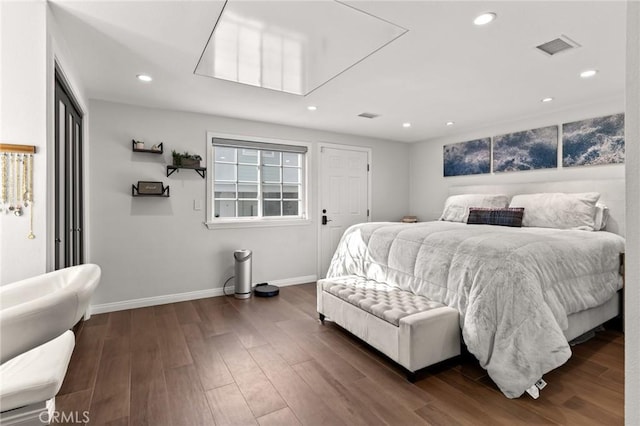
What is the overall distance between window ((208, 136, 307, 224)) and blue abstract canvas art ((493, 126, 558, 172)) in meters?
2.85

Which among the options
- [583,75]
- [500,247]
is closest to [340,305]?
[500,247]

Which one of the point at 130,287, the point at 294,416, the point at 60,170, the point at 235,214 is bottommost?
the point at 294,416

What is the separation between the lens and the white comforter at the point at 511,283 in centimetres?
201

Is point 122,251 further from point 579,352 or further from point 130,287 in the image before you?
point 579,352

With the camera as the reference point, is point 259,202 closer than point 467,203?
No

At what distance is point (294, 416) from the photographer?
1.82m

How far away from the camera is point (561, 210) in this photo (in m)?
3.47

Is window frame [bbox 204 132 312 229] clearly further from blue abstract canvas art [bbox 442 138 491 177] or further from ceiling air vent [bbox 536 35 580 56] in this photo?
ceiling air vent [bbox 536 35 580 56]

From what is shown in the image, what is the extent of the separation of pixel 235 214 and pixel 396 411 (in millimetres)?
3287

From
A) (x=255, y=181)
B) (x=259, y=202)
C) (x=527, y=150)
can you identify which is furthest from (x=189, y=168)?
(x=527, y=150)

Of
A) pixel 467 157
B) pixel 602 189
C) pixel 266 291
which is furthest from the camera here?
pixel 467 157

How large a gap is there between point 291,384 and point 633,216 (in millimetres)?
2092

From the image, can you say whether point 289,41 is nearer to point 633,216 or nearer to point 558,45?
point 558,45

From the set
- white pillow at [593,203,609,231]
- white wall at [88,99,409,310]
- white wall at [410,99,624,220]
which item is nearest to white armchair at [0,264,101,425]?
white wall at [88,99,409,310]
